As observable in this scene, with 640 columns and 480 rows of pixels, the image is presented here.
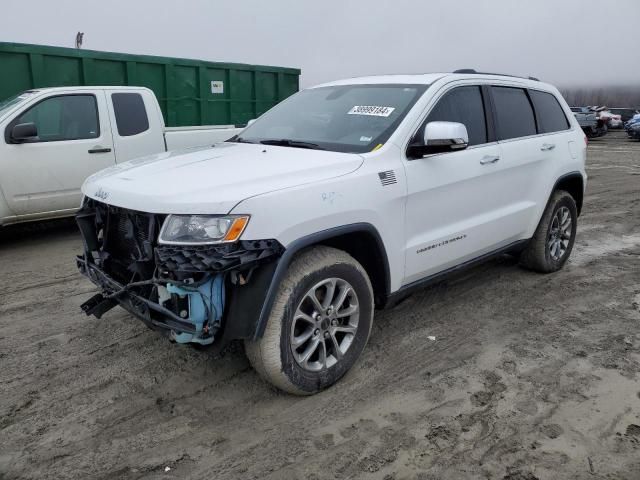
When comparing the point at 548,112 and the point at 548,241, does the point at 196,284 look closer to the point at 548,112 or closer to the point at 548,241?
the point at 548,241

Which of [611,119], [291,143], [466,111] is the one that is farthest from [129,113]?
[611,119]

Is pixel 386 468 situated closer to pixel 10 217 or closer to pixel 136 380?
pixel 136 380

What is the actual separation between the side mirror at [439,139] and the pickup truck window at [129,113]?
467 centimetres

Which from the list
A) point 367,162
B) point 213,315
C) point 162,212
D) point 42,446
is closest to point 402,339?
point 367,162

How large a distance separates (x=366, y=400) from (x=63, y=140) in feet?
16.6

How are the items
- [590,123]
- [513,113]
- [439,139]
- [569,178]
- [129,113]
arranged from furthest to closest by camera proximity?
[590,123] → [129,113] → [569,178] → [513,113] → [439,139]

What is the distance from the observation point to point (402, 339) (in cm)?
400

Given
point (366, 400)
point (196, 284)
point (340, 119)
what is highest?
point (340, 119)

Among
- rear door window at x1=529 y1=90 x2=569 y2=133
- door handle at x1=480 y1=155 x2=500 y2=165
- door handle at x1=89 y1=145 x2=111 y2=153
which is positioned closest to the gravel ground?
door handle at x1=480 y1=155 x2=500 y2=165

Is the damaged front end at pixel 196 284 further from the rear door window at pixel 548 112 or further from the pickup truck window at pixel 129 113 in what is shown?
the pickup truck window at pixel 129 113

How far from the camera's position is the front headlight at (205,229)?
2.71m

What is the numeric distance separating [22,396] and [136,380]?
2.05 feet

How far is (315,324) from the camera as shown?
10.3 ft

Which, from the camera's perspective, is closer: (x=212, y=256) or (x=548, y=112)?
(x=212, y=256)
